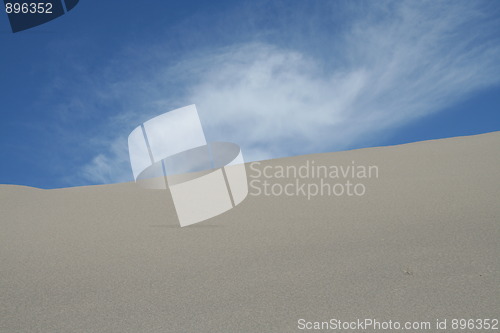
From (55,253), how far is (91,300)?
205 cm

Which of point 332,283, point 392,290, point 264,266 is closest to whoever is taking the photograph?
point 392,290

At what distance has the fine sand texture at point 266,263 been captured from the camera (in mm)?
2615

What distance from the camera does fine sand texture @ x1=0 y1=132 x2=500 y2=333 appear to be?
2615mm

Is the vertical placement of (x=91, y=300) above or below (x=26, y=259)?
below

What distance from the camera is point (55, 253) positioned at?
15.6 feet

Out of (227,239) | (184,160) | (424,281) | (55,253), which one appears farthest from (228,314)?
(184,160)

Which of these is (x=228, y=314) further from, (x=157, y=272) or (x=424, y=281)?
(x=424, y=281)

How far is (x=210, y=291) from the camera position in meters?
3.09

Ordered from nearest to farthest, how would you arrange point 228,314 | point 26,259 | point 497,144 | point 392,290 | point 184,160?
point 228,314 → point 392,290 → point 26,259 → point 184,160 → point 497,144

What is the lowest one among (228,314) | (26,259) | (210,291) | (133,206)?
(228,314)

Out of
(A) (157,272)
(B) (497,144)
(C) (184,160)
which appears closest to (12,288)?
(A) (157,272)

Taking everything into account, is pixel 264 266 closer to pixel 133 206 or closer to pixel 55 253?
pixel 55 253

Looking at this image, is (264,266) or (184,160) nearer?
(264,266)

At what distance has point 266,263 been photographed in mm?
3674
